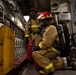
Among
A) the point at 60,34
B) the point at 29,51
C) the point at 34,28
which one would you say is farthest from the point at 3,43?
the point at 34,28

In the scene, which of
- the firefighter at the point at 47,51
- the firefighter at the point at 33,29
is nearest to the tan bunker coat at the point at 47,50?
the firefighter at the point at 47,51

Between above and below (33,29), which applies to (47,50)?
below

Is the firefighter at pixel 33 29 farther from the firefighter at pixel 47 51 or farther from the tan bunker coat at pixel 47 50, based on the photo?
the tan bunker coat at pixel 47 50

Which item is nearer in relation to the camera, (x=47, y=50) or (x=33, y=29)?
(x=47, y=50)

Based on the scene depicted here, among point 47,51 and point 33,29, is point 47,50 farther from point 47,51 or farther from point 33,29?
point 33,29

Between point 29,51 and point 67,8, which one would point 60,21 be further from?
point 29,51

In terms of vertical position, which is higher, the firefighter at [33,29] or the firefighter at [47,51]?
the firefighter at [33,29]

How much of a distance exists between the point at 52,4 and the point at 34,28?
5.39 feet

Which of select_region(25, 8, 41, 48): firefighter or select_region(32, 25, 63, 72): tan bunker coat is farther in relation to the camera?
select_region(25, 8, 41, 48): firefighter

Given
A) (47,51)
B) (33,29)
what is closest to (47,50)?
(47,51)

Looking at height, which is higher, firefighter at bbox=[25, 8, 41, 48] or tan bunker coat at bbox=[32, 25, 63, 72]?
firefighter at bbox=[25, 8, 41, 48]

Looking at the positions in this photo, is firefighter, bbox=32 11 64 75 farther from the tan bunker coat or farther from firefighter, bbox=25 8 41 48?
firefighter, bbox=25 8 41 48

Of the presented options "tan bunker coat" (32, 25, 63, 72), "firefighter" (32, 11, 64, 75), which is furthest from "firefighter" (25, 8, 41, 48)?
"tan bunker coat" (32, 25, 63, 72)

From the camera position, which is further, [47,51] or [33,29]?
[33,29]
